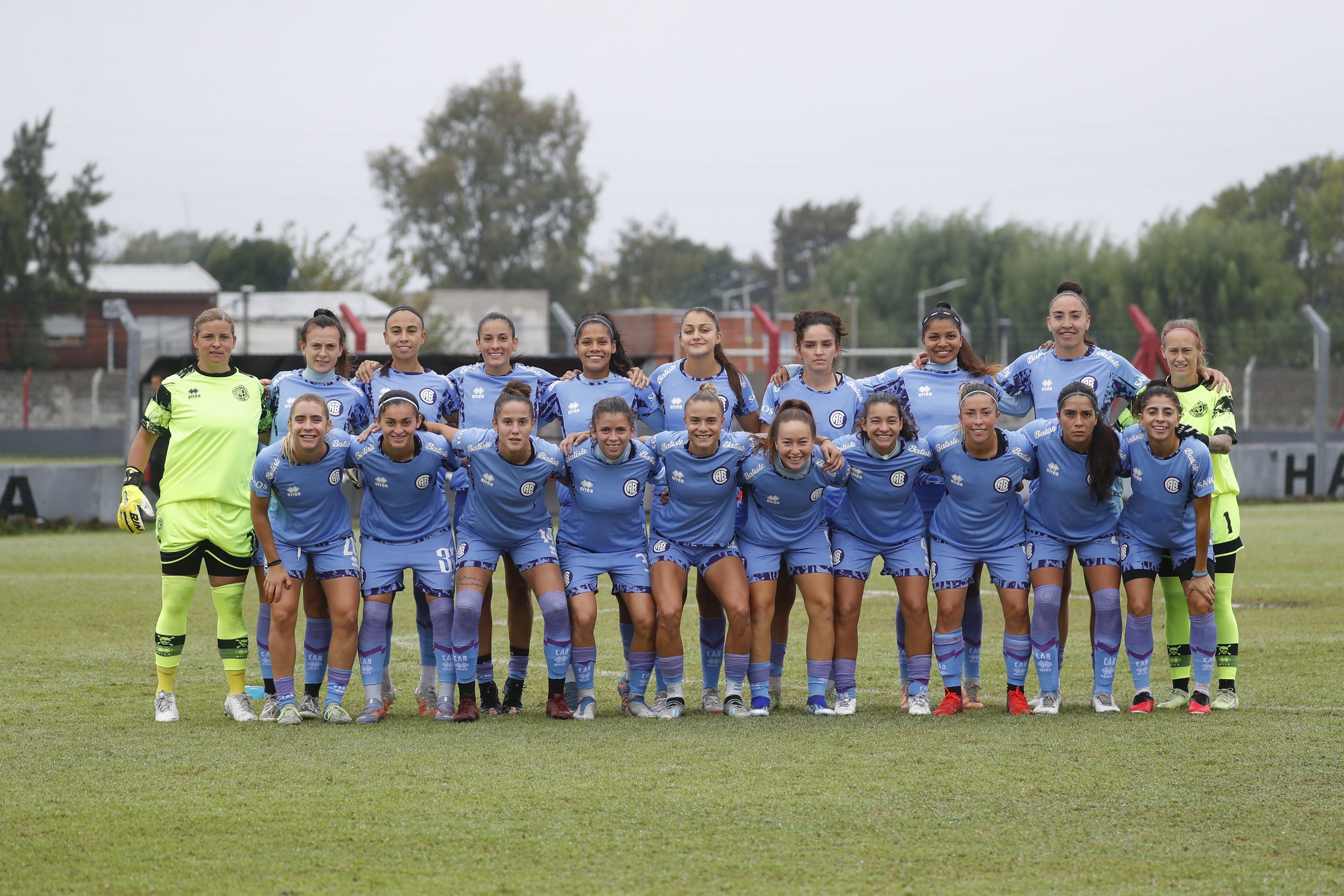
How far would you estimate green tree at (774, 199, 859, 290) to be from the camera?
78.8 metres

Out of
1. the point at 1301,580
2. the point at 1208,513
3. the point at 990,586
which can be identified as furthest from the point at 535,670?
the point at 1301,580

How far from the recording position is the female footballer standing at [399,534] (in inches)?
240

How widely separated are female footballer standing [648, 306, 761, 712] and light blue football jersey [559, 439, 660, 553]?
167 mm

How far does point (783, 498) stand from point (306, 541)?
217 cm

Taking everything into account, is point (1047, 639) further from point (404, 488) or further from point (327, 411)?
point (327, 411)

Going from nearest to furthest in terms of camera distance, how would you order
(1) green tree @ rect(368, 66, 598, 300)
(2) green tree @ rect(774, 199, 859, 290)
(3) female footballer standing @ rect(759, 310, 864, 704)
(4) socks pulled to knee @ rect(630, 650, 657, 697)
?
1. (4) socks pulled to knee @ rect(630, 650, 657, 697)
2. (3) female footballer standing @ rect(759, 310, 864, 704)
3. (1) green tree @ rect(368, 66, 598, 300)
4. (2) green tree @ rect(774, 199, 859, 290)

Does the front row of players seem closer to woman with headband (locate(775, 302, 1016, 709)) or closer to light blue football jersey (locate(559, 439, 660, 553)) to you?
light blue football jersey (locate(559, 439, 660, 553))

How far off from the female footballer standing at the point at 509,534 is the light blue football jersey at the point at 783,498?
889 millimetres

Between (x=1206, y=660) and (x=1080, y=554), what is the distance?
723 mm

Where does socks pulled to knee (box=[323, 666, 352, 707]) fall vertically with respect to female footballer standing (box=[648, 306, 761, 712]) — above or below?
below

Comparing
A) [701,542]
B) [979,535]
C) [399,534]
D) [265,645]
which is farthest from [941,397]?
[265,645]

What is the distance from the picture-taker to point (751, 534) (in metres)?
6.35

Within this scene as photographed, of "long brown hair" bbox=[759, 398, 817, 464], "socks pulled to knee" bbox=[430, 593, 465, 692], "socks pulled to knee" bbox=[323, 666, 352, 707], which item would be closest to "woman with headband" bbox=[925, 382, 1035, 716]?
"long brown hair" bbox=[759, 398, 817, 464]

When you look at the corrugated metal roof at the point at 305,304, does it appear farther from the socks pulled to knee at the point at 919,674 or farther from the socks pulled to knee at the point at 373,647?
the socks pulled to knee at the point at 919,674
